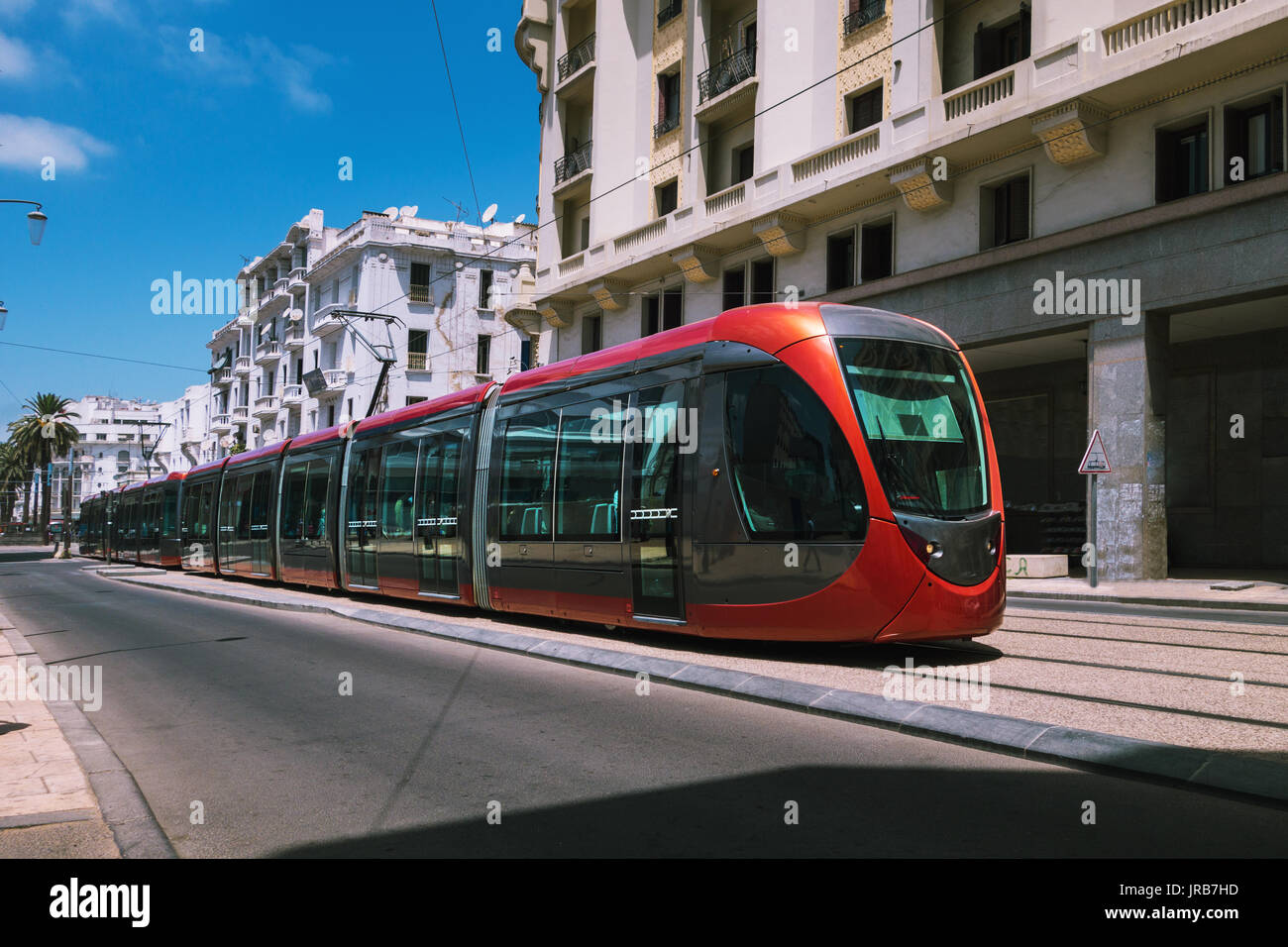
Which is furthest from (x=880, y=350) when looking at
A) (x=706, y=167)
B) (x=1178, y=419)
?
(x=706, y=167)

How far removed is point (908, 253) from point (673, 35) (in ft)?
36.4

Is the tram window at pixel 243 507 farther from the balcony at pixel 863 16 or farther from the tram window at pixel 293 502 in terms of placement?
the balcony at pixel 863 16

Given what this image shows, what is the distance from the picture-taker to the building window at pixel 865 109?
70.7ft

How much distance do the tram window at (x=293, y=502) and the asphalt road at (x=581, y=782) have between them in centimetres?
1113

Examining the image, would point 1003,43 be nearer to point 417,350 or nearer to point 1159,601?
point 1159,601

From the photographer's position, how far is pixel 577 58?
30.9m

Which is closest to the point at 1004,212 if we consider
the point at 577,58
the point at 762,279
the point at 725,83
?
the point at 762,279

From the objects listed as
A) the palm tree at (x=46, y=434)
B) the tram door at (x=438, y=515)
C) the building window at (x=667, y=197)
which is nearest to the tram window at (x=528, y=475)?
the tram door at (x=438, y=515)

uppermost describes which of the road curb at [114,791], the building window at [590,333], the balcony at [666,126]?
the balcony at [666,126]

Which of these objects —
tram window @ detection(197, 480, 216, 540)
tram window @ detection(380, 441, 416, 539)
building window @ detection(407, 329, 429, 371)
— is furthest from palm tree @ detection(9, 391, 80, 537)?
tram window @ detection(380, 441, 416, 539)

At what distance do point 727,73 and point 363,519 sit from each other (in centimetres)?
1550

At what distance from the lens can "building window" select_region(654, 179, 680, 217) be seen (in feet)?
89.9

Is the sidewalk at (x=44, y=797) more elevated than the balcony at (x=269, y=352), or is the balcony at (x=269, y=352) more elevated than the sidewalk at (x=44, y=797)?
the balcony at (x=269, y=352)

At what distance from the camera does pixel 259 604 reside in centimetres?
1719
